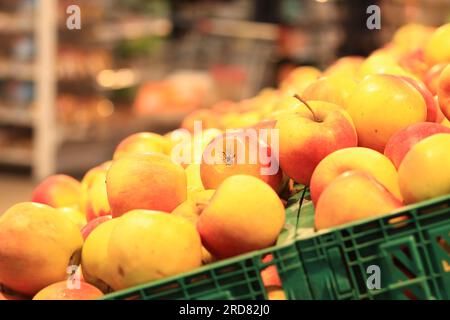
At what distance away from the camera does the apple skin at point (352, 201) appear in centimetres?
130

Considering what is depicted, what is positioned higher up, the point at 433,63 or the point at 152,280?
the point at 433,63

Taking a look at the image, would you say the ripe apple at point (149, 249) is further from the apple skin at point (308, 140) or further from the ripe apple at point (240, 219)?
the apple skin at point (308, 140)

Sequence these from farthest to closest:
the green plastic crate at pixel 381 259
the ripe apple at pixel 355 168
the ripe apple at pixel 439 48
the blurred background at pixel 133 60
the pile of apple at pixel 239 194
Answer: the blurred background at pixel 133 60, the ripe apple at pixel 439 48, the ripe apple at pixel 355 168, the pile of apple at pixel 239 194, the green plastic crate at pixel 381 259

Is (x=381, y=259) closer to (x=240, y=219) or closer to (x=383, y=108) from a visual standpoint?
(x=240, y=219)

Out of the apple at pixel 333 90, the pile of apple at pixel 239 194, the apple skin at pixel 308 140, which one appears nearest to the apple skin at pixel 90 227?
the pile of apple at pixel 239 194

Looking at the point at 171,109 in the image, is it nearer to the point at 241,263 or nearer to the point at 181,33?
the point at 181,33

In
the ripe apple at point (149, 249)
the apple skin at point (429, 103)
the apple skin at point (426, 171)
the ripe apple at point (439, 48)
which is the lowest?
the ripe apple at point (149, 249)

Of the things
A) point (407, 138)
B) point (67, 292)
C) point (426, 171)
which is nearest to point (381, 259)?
point (426, 171)

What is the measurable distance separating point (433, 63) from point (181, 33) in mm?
6253

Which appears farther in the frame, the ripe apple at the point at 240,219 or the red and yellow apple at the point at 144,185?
the red and yellow apple at the point at 144,185

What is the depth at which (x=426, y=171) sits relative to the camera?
1332mm

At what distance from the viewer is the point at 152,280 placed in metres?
1.30

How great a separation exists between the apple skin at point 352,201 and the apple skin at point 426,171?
4cm
